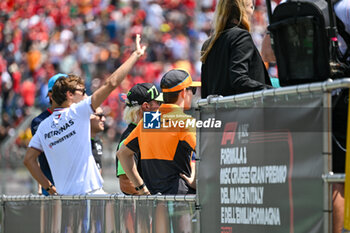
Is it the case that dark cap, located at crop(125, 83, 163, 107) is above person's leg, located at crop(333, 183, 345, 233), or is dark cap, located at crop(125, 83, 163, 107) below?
above

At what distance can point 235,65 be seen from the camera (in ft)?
13.6

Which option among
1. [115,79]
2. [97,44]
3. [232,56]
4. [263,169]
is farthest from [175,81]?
[97,44]

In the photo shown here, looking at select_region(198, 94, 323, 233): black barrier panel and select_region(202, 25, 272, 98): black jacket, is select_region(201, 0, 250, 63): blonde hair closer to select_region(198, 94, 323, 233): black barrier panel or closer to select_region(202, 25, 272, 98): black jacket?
select_region(202, 25, 272, 98): black jacket

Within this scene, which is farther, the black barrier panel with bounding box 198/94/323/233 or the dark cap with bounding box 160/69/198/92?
the dark cap with bounding box 160/69/198/92

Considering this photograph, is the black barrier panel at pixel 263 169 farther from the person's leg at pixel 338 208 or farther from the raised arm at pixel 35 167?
the raised arm at pixel 35 167

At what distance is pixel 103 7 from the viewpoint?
71.7 feet

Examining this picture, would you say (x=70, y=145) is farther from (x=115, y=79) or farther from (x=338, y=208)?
(x=338, y=208)

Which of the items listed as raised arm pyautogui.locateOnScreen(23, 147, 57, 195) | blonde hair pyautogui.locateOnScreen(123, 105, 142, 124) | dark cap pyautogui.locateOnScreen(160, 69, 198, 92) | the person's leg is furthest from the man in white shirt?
the person's leg

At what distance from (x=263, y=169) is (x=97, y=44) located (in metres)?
17.1

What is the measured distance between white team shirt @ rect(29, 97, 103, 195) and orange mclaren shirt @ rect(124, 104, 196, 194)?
757 millimetres

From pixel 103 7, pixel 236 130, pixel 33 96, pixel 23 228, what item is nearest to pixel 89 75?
pixel 33 96

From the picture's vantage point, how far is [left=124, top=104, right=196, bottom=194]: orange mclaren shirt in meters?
4.89

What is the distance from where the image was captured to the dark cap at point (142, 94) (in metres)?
5.63

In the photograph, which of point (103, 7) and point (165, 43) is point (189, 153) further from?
point (103, 7)
